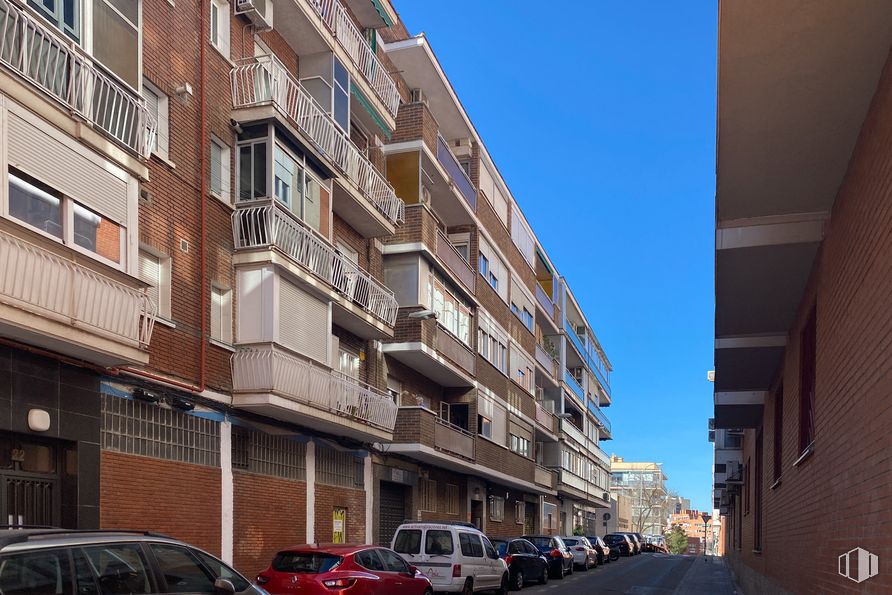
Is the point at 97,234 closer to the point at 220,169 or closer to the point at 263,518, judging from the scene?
the point at 220,169

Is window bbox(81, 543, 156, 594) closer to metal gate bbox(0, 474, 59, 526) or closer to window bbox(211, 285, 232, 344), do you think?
metal gate bbox(0, 474, 59, 526)

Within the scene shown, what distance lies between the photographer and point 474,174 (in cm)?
3117

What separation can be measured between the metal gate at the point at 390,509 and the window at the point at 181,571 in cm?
1577

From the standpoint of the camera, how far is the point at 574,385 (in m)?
53.4

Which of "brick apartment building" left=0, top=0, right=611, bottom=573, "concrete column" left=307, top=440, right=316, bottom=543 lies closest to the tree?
"brick apartment building" left=0, top=0, right=611, bottom=573

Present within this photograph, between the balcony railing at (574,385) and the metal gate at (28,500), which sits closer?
the metal gate at (28,500)

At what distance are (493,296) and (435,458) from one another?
8765mm

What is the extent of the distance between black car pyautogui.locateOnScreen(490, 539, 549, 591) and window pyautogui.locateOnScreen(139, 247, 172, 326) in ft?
40.0

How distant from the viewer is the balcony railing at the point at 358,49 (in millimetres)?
19875

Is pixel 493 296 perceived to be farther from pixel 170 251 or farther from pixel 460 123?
pixel 170 251

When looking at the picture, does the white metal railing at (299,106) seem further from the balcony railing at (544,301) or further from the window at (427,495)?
the balcony railing at (544,301)

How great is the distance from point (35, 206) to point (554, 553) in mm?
22792

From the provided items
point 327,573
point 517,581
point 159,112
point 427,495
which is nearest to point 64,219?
point 159,112

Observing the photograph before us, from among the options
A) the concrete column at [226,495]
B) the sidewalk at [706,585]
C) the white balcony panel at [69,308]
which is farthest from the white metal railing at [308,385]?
the sidewalk at [706,585]
